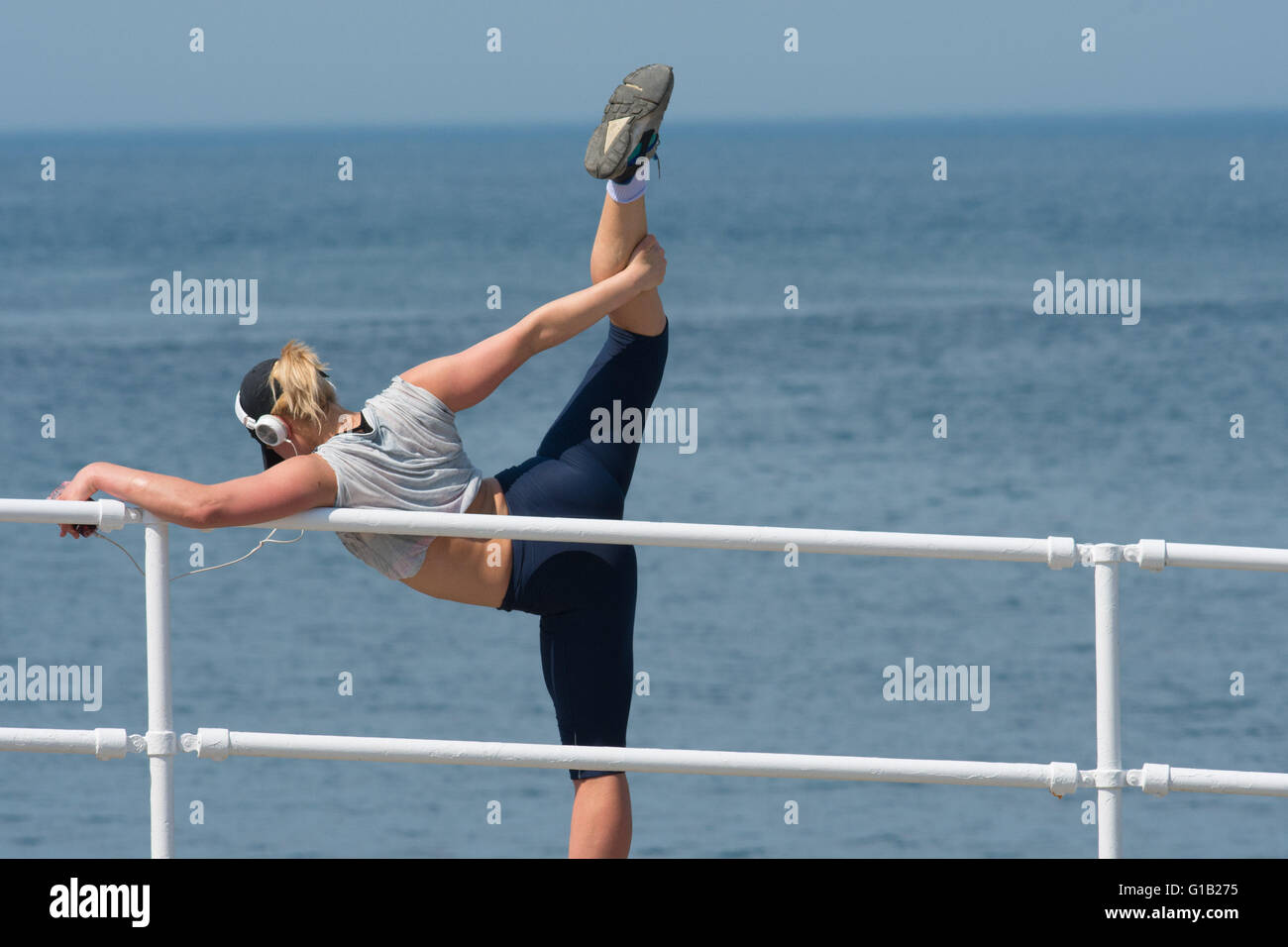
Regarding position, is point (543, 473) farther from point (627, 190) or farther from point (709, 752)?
point (709, 752)

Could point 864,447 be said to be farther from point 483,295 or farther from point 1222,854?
point 483,295

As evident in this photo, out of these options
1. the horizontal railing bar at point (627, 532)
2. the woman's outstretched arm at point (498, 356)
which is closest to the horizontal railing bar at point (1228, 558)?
the horizontal railing bar at point (627, 532)

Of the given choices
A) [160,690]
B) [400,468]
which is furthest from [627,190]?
[160,690]

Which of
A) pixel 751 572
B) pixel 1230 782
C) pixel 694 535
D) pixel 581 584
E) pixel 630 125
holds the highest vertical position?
pixel 630 125

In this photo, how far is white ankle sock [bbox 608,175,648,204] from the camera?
422 centimetres

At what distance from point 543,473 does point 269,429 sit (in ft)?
2.06

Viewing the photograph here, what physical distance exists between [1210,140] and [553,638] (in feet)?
475

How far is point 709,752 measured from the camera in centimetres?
321

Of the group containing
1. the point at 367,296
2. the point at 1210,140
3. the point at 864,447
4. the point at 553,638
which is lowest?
the point at 553,638

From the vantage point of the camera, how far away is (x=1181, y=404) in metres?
30.5

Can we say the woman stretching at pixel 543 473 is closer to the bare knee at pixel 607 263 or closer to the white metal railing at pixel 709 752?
the bare knee at pixel 607 263

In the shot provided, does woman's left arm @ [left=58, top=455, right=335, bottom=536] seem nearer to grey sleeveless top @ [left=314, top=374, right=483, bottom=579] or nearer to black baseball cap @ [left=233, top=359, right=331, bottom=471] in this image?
grey sleeveless top @ [left=314, top=374, right=483, bottom=579]

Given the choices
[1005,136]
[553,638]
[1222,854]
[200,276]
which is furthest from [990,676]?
[1005,136]

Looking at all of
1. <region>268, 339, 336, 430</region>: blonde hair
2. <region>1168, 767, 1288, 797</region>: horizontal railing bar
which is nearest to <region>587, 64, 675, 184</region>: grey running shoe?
<region>268, 339, 336, 430</region>: blonde hair
